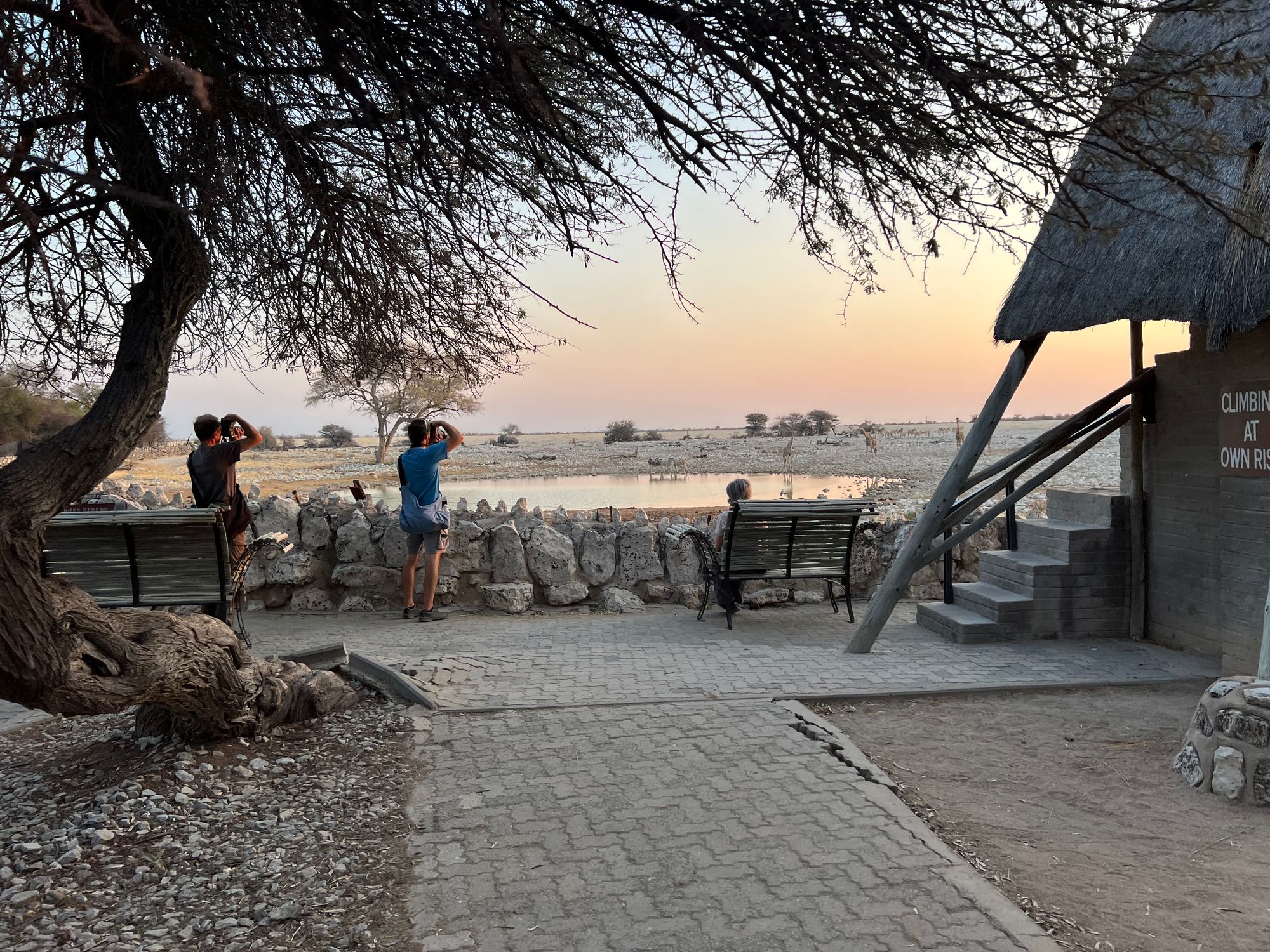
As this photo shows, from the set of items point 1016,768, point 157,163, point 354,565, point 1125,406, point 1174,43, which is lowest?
point 1016,768

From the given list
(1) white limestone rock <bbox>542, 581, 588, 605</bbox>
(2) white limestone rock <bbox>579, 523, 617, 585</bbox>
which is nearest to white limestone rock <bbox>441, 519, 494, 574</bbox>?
(1) white limestone rock <bbox>542, 581, 588, 605</bbox>

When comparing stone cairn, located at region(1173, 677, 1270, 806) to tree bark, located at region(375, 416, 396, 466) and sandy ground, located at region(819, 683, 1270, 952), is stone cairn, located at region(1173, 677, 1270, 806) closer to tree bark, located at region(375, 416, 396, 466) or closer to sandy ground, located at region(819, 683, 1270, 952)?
sandy ground, located at region(819, 683, 1270, 952)

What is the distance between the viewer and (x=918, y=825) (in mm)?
3580

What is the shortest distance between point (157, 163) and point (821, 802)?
12.9ft

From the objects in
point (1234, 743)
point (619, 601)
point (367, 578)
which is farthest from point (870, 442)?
point (1234, 743)

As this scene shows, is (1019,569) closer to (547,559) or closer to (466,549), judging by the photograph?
(547,559)

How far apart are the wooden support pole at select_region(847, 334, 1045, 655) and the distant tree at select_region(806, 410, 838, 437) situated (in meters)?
63.7

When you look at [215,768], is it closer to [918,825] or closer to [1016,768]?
[918,825]

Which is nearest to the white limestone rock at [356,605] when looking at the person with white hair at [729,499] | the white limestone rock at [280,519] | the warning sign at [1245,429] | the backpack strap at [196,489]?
the white limestone rock at [280,519]

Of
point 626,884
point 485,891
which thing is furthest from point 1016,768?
point 485,891

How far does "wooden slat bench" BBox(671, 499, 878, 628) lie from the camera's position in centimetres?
761

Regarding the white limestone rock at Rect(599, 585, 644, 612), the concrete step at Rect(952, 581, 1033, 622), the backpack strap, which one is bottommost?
the white limestone rock at Rect(599, 585, 644, 612)

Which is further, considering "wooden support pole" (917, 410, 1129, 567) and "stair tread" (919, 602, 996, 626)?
"wooden support pole" (917, 410, 1129, 567)

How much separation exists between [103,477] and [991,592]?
21.5 ft
